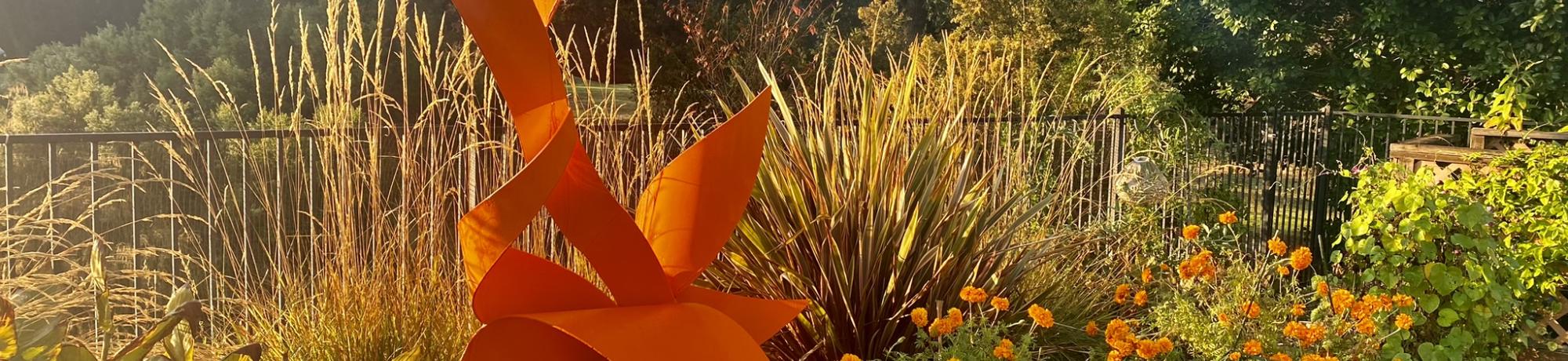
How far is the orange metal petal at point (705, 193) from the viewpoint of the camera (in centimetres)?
181

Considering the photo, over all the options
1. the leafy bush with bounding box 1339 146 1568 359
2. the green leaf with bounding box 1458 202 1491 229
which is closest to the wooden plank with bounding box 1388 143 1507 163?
the leafy bush with bounding box 1339 146 1568 359

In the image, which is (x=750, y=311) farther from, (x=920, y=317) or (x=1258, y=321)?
(x=1258, y=321)

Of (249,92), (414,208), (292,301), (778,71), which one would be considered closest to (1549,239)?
(414,208)

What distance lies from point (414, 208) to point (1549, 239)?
389cm

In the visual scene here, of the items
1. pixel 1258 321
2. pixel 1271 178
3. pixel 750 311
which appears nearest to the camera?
pixel 750 311

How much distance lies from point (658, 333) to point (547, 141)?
32cm

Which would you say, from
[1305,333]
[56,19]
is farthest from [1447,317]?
[56,19]

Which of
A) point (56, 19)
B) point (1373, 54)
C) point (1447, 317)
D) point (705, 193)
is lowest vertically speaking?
point (1447, 317)

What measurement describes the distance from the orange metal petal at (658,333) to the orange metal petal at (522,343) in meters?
0.01

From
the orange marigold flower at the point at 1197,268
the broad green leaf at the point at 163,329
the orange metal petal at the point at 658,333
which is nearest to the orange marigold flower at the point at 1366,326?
the orange marigold flower at the point at 1197,268

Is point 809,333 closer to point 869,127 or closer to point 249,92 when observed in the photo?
point 869,127

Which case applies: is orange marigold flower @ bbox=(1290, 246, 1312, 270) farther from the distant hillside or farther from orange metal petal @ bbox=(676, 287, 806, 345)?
the distant hillside

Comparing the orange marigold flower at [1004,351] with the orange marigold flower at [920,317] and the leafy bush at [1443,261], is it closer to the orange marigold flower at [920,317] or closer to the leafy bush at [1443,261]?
the orange marigold flower at [920,317]

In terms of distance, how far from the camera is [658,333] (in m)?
1.67
